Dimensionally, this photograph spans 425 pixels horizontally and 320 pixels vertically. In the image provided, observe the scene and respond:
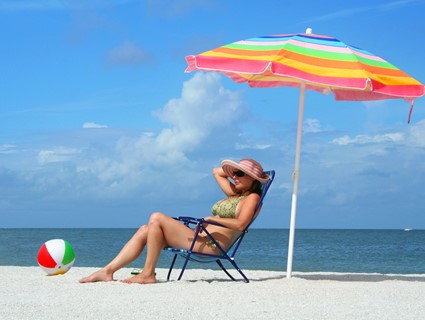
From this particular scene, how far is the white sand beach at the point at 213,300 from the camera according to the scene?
16.1 ft

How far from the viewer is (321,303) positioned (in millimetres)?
5504

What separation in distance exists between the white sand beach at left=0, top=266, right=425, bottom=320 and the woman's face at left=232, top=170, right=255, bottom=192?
0.90m

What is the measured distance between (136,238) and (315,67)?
2230 mm

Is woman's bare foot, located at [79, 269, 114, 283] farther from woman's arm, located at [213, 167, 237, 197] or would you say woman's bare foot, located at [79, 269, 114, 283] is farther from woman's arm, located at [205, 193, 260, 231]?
woman's arm, located at [213, 167, 237, 197]

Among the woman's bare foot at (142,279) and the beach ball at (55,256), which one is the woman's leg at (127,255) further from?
the beach ball at (55,256)

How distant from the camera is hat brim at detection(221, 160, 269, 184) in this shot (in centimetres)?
667

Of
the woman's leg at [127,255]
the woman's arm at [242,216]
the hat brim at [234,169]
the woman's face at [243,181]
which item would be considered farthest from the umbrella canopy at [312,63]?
the woman's leg at [127,255]

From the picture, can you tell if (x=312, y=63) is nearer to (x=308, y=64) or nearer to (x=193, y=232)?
(x=308, y=64)

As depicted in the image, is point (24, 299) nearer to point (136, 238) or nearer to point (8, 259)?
point (136, 238)

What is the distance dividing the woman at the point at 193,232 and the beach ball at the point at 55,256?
1.10 meters

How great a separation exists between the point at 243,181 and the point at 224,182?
1.02ft

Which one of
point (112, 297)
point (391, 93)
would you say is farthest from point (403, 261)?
point (112, 297)

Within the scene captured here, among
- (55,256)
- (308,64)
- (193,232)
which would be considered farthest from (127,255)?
(308,64)

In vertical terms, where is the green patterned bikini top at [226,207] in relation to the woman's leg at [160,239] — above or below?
above
